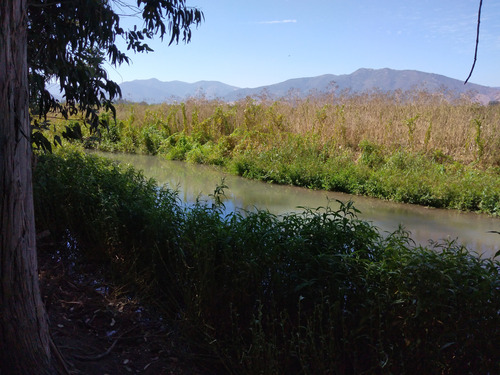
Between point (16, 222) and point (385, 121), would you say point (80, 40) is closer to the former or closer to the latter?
point (16, 222)

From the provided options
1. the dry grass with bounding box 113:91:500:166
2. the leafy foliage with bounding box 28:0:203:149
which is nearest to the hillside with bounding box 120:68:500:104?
the dry grass with bounding box 113:91:500:166

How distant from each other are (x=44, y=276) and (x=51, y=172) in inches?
67.0

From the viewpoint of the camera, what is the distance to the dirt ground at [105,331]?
2885 millimetres

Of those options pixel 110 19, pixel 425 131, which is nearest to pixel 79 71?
pixel 110 19

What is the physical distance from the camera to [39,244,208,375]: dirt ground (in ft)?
9.46

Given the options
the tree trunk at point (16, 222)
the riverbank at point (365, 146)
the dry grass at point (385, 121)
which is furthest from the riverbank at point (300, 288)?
the dry grass at point (385, 121)

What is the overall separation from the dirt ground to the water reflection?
234cm

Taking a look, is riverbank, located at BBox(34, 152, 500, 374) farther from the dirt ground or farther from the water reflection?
the water reflection

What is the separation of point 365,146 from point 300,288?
33.3ft

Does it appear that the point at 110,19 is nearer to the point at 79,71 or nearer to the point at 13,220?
the point at 79,71

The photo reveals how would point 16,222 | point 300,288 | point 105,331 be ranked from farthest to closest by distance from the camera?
point 105,331 → point 300,288 → point 16,222

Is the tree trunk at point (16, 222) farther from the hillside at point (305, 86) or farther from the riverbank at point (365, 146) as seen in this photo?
the hillside at point (305, 86)

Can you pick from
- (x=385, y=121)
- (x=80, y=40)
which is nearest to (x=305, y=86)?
(x=385, y=121)

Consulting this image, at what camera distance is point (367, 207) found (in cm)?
922
